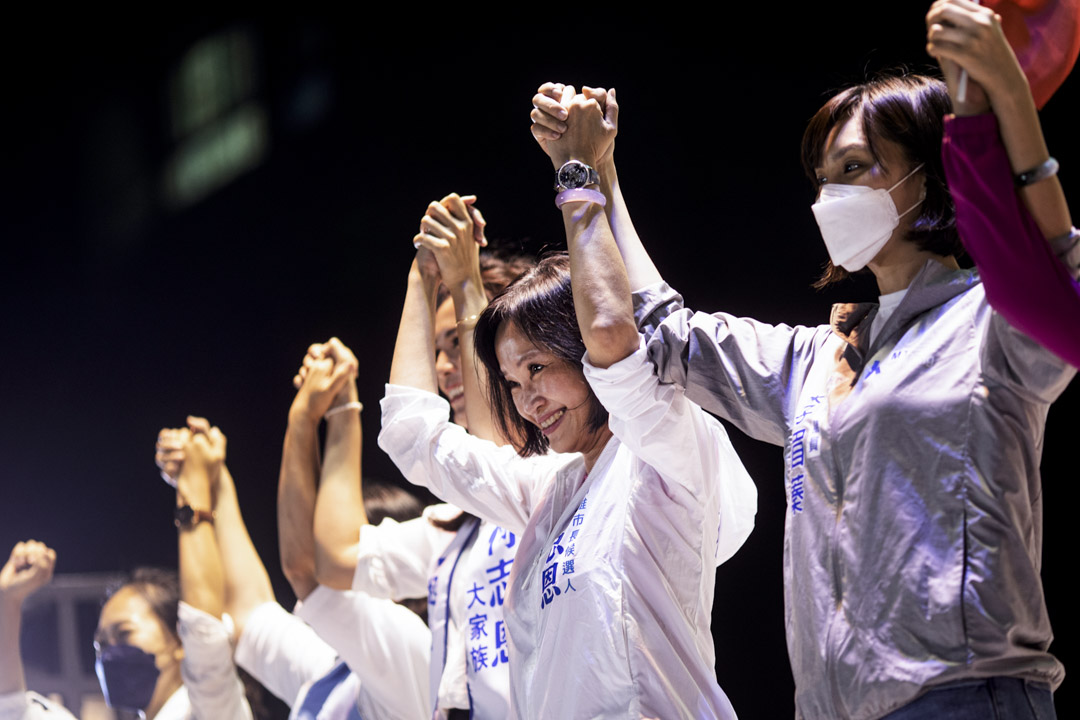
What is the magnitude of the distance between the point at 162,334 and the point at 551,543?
231 cm

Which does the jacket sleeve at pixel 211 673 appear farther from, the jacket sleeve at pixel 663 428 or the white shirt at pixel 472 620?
the jacket sleeve at pixel 663 428

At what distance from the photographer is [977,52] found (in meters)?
1.05

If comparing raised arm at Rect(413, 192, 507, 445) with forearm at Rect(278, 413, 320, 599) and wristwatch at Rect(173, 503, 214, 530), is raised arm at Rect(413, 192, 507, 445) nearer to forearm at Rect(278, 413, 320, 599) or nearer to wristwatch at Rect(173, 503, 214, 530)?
forearm at Rect(278, 413, 320, 599)

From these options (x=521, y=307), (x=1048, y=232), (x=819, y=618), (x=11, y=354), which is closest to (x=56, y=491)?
(x=11, y=354)

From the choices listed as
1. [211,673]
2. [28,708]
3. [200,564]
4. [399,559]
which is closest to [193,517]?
[200,564]

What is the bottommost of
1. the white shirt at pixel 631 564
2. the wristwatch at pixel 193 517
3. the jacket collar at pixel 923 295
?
the wristwatch at pixel 193 517

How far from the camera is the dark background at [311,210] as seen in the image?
2357 mm

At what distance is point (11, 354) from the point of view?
3656 mm

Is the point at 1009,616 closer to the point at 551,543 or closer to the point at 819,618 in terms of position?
the point at 819,618

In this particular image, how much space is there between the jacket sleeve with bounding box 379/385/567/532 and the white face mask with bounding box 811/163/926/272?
2.29 feet

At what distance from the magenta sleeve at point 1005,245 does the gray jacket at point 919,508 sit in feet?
0.16

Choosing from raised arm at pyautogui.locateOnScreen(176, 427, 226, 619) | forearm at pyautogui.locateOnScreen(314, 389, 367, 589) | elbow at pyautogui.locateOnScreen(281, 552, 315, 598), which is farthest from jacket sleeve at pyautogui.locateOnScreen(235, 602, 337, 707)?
forearm at pyautogui.locateOnScreen(314, 389, 367, 589)

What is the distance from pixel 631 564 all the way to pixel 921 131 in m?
0.66

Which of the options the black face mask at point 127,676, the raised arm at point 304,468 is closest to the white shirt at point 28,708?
the black face mask at point 127,676
